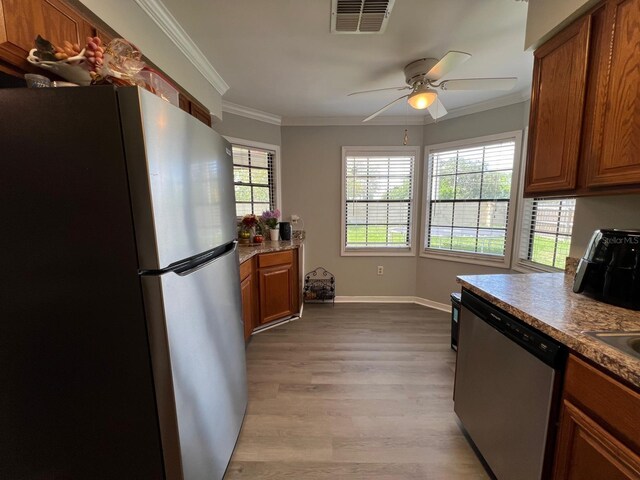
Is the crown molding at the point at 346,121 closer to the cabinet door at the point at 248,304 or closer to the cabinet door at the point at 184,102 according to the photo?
the cabinet door at the point at 184,102

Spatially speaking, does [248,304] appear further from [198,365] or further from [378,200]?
[378,200]

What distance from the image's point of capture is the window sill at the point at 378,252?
144 inches

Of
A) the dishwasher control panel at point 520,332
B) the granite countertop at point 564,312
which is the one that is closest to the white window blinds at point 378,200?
the granite countertop at point 564,312

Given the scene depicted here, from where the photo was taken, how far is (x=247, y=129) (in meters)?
3.21

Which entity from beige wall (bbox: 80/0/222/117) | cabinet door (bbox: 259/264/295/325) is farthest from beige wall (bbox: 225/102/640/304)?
beige wall (bbox: 80/0/222/117)

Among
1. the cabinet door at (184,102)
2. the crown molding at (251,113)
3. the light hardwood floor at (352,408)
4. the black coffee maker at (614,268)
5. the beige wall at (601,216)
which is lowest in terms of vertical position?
the light hardwood floor at (352,408)

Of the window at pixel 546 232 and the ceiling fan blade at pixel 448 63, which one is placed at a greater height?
the ceiling fan blade at pixel 448 63

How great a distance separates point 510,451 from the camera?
3.71ft

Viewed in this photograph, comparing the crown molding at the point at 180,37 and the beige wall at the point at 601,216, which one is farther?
the crown molding at the point at 180,37

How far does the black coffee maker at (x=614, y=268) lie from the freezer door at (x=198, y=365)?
1.74 metres

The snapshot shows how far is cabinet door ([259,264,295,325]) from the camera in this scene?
2807 millimetres

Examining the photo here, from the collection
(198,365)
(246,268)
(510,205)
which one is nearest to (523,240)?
(510,205)

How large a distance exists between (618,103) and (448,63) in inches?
35.9

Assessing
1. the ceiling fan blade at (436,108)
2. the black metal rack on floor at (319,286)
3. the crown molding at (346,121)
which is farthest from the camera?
the black metal rack on floor at (319,286)
